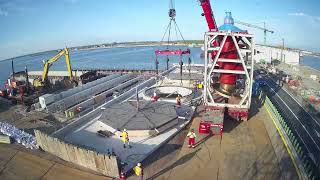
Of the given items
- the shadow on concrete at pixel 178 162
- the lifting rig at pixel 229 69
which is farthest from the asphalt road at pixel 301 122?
the shadow on concrete at pixel 178 162

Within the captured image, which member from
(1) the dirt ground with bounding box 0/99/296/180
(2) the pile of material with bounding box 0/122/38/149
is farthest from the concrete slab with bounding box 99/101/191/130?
(2) the pile of material with bounding box 0/122/38/149

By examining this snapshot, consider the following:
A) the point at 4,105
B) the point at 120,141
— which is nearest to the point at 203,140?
the point at 120,141

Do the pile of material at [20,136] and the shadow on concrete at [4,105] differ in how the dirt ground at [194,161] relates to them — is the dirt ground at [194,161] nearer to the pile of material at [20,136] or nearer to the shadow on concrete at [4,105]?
the pile of material at [20,136]

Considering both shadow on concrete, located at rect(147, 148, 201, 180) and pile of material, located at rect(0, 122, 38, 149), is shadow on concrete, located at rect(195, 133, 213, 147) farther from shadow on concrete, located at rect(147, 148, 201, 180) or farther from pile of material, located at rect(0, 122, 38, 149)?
pile of material, located at rect(0, 122, 38, 149)

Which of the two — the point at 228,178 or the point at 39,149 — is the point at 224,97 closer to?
the point at 228,178

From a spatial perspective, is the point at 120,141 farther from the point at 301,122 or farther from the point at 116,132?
the point at 301,122
